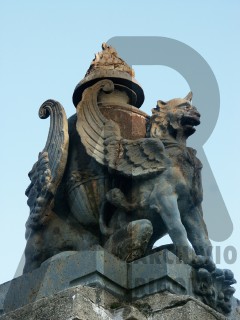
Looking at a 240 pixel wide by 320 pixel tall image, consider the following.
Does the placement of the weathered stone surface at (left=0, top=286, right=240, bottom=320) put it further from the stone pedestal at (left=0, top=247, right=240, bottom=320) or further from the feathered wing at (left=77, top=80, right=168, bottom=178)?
the feathered wing at (left=77, top=80, right=168, bottom=178)

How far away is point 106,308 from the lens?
26.0ft

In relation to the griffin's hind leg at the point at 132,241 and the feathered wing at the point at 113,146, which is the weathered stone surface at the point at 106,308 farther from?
the feathered wing at the point at 113,146

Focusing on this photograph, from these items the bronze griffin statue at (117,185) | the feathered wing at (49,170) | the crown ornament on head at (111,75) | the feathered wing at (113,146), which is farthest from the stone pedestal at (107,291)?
the crown ornament on head at (111,75)

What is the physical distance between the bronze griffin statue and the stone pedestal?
32cm

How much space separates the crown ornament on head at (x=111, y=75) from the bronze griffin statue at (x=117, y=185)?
57cm

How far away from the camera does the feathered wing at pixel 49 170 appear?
30.9ft

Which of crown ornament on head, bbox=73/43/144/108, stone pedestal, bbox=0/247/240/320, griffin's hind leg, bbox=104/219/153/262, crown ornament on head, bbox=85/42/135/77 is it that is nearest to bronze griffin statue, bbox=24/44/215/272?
griffin's hind leg, bbox=104/219/153/262

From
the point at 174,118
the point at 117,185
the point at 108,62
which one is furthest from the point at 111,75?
the point at 117,185

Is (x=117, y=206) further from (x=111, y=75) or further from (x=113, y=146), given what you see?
(x=111, y=75)

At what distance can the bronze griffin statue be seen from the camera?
8828 mm

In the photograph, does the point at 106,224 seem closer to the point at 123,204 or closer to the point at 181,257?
the point at 123,204

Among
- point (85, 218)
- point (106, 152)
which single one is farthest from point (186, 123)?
point (85, 218)

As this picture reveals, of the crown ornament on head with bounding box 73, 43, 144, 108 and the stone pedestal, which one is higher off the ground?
the crown ornament on head with bounding box 73, 43, 144, 108

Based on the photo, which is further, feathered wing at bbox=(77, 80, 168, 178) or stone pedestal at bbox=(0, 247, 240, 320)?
feathered wing at bbox=(77, 80, 168, 178)
